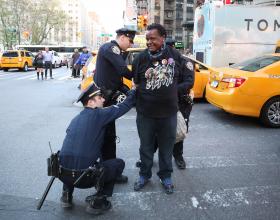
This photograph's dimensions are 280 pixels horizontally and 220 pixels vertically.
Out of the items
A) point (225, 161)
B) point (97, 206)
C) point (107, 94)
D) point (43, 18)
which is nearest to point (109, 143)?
point (107, 94)

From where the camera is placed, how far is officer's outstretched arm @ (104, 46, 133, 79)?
13.3 feet

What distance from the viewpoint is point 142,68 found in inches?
153

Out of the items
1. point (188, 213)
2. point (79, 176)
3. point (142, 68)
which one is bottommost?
point (188, 213)

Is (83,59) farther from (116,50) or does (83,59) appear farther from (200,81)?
(116,50)

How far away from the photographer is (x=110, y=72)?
13.7ft

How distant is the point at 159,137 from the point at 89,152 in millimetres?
1030

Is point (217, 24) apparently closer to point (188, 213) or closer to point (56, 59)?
point (188, 213)

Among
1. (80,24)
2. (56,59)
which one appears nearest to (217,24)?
(56,59)

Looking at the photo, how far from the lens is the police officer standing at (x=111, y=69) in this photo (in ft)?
13.3

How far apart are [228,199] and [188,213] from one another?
0.58 meters

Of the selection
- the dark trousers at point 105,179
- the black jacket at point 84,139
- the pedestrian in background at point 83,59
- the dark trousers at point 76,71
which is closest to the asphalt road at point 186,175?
the dark trousers at point 105,179

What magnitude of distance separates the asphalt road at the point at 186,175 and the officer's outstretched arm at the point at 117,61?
133cm

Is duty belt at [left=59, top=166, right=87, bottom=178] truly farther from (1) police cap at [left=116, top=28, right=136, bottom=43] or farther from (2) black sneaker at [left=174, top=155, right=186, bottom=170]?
(2) black sneaker at [left=174, top=155, right=186, bottom=170]

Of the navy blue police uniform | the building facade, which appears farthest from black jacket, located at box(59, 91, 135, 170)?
the building facade
